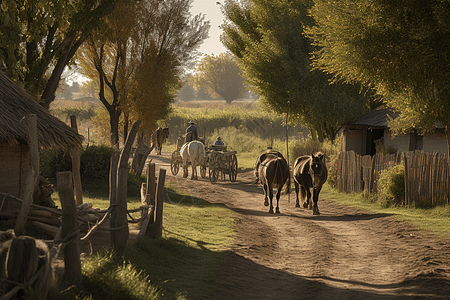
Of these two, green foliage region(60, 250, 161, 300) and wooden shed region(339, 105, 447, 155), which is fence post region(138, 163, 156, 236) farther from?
wooden shed region(339, 105, 447, 155)

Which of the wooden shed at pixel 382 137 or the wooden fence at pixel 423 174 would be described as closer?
the wooden fence at pixel 423 174

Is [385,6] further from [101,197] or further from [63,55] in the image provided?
[101,197]

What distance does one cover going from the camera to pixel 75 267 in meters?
5.39

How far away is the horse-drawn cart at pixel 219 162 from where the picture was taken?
821 inches

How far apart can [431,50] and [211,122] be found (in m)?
39.2

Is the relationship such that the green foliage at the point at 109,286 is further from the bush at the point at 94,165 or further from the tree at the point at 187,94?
the tree at the point at 187,94

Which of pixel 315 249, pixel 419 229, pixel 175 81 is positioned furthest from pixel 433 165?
pixel 175 81

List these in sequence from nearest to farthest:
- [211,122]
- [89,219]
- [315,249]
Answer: [89,219]
[315,249]
[211,122]

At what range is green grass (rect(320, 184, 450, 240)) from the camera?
1059 cm

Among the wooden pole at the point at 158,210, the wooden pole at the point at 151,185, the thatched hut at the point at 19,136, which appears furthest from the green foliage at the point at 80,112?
the wooden pole at the point at 158,210

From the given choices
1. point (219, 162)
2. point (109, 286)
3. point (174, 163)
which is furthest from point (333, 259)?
point (174, 163)

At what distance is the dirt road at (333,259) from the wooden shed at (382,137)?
5.67 m

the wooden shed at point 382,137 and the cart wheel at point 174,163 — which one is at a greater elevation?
the wooden shed at point 382,137

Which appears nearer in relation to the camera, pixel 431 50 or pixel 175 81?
pixel 431 50
